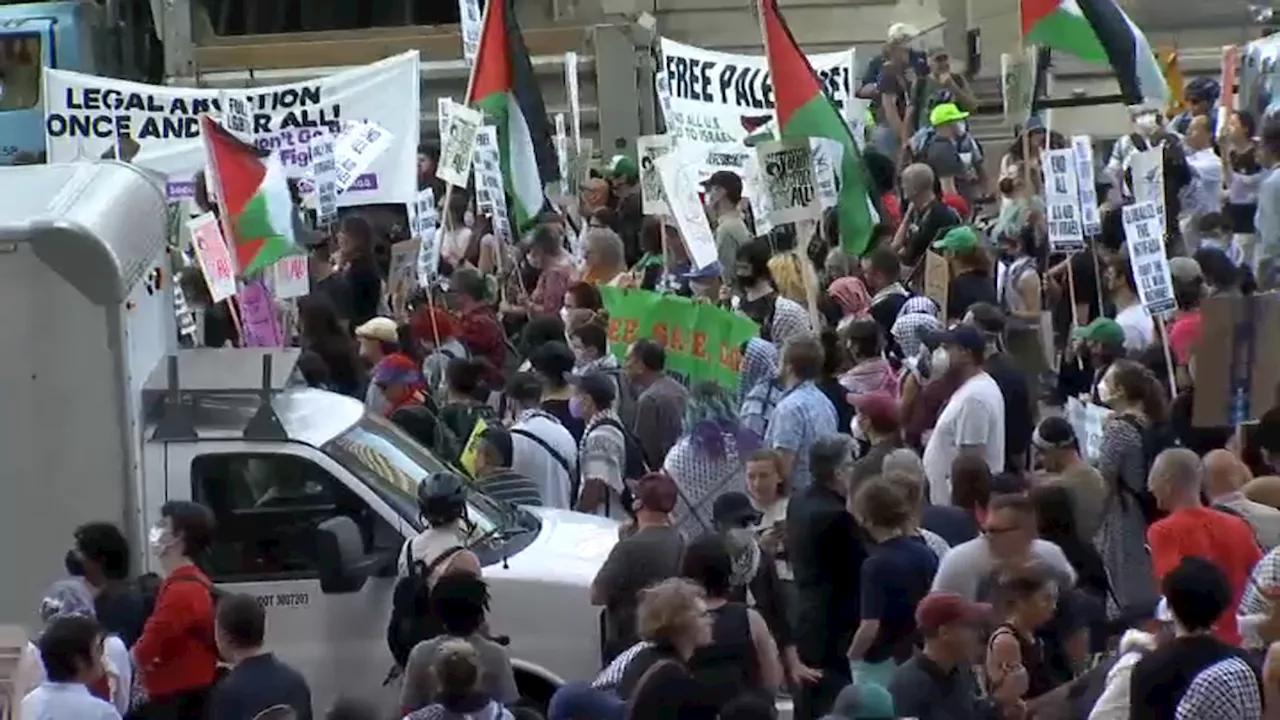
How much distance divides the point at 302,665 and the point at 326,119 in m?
8.51

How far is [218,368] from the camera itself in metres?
10.9

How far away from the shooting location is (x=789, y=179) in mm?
14523

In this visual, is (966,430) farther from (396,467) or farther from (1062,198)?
(1062,198)

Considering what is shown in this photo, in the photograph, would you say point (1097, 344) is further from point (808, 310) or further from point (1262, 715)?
point (1262, 715)

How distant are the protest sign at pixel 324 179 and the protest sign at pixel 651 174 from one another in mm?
2058

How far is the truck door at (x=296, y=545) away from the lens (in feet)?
32.2

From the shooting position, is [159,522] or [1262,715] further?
[159,522]

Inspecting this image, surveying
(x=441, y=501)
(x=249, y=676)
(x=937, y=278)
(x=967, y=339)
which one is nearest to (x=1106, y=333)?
(x=967, y=339)

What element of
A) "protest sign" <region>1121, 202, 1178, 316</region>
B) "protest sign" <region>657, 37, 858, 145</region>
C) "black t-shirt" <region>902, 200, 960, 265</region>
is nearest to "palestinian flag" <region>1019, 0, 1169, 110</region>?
"black t-shirt" <region>902, 200, 960, 265</region>

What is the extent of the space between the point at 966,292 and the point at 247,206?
3818mm

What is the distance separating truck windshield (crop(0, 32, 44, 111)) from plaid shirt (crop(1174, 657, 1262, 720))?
22.3 metres

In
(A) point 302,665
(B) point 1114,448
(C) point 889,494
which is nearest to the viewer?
(C) point 889,494

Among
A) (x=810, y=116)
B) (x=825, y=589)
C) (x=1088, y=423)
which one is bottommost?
(x=825, y=589)

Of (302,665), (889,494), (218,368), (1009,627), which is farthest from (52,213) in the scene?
(1009,627)
